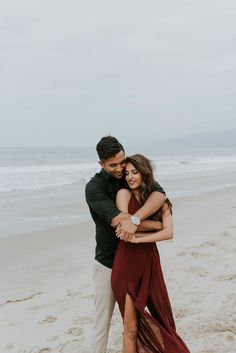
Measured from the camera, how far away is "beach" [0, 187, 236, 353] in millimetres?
3936

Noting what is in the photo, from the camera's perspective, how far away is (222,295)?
187 inches

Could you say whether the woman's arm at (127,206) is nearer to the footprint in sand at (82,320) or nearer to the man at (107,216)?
the man at (107,216)

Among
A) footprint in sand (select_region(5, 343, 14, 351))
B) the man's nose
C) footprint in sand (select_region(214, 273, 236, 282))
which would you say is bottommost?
footprint in sand (select_region(5, 343, 14, 351))

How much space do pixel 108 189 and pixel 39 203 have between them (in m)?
10.5

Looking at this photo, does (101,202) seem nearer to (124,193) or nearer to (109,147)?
(124,193)

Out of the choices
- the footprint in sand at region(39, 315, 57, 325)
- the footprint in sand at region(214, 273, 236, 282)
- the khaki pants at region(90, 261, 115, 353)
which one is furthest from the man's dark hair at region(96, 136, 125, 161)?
the footprint in sand at region(214, 273, 236, 282)

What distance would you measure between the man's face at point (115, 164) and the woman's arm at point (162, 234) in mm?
424

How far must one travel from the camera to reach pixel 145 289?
2.90m

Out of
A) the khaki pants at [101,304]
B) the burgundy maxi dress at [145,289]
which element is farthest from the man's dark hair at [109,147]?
the khaki pants at [101,304]

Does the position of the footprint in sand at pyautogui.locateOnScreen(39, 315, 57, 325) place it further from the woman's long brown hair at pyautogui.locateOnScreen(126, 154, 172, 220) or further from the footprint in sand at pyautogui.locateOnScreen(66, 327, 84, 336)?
the woman's long brown hair at pyautogui.locateOnScreen(126, 154, 172, 220)

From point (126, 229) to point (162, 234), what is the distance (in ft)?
0.98

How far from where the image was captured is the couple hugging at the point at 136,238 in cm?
288

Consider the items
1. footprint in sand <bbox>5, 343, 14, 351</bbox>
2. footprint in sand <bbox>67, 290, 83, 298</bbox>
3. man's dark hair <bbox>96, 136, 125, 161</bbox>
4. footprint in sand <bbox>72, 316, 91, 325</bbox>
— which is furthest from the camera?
footprint in sand <bbox>67, 290, 83, 298</bbox>

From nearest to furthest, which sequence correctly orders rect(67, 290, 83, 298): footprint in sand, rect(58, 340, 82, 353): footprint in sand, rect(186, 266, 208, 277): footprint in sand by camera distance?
rect(58, 340, 82, 353): footprint in sand, rect(67, 290, 83, 298): footprint in sand, rect(186, 266, 208, 277): footprint in sand
